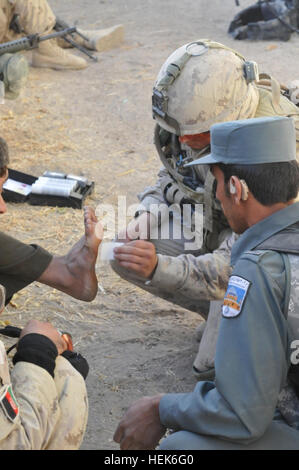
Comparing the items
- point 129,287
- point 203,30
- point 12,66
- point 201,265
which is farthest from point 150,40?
point 201,265

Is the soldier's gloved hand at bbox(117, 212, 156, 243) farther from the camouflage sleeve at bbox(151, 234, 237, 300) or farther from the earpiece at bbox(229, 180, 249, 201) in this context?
the earpiece at bbox(229, 180, 249, 201)

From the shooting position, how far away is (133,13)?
1214 cm

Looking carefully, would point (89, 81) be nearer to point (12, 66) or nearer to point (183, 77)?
point (12, 66)

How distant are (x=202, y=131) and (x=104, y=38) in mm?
6722

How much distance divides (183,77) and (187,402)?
203 centimetres

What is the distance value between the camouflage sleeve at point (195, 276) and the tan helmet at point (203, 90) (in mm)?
762

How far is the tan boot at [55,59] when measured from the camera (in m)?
9.66

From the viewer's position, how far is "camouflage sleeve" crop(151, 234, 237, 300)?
3.74 metres

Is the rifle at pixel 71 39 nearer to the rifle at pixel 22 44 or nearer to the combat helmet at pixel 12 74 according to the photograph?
the rifle at pixel 22 44

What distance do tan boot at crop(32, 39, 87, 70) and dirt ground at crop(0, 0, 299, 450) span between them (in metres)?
0.12

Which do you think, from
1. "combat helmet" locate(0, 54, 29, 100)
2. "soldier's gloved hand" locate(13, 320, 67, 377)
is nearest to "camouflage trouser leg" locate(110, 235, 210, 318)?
"soldier's gloved hand" locate(13, 320, 67, 377)

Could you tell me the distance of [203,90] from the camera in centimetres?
402

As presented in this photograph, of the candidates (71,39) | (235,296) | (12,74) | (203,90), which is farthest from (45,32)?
(235,296)
